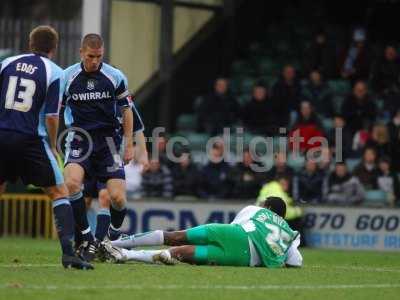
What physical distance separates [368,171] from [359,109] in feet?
5.64

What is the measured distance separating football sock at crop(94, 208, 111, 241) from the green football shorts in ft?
3.82

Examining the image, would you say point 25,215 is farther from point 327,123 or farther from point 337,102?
point 337,102

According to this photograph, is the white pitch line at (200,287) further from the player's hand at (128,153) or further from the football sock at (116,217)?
the football sock at (116,217)

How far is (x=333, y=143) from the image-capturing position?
22188 mm

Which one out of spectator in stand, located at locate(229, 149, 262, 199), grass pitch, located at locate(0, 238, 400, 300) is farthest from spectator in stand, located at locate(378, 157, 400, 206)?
grass pitch, located at locate(0, 238, 400, 300)

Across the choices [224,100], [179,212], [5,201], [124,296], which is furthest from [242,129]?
[124,296]

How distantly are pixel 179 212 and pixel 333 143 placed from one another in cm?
320

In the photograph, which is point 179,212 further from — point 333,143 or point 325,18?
point 325,18

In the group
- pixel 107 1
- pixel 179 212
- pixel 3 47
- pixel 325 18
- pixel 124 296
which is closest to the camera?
pixel 124 296

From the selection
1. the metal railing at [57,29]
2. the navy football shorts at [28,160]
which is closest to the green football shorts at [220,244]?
the navy football shorts at [28,160]

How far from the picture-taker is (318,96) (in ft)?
76.6

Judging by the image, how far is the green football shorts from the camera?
11.7 meters

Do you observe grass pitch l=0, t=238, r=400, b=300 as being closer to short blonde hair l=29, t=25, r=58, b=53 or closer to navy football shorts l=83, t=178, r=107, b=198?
navy football shorts l=83, t=178, r=107, b=198

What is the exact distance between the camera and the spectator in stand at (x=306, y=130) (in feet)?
72.3
